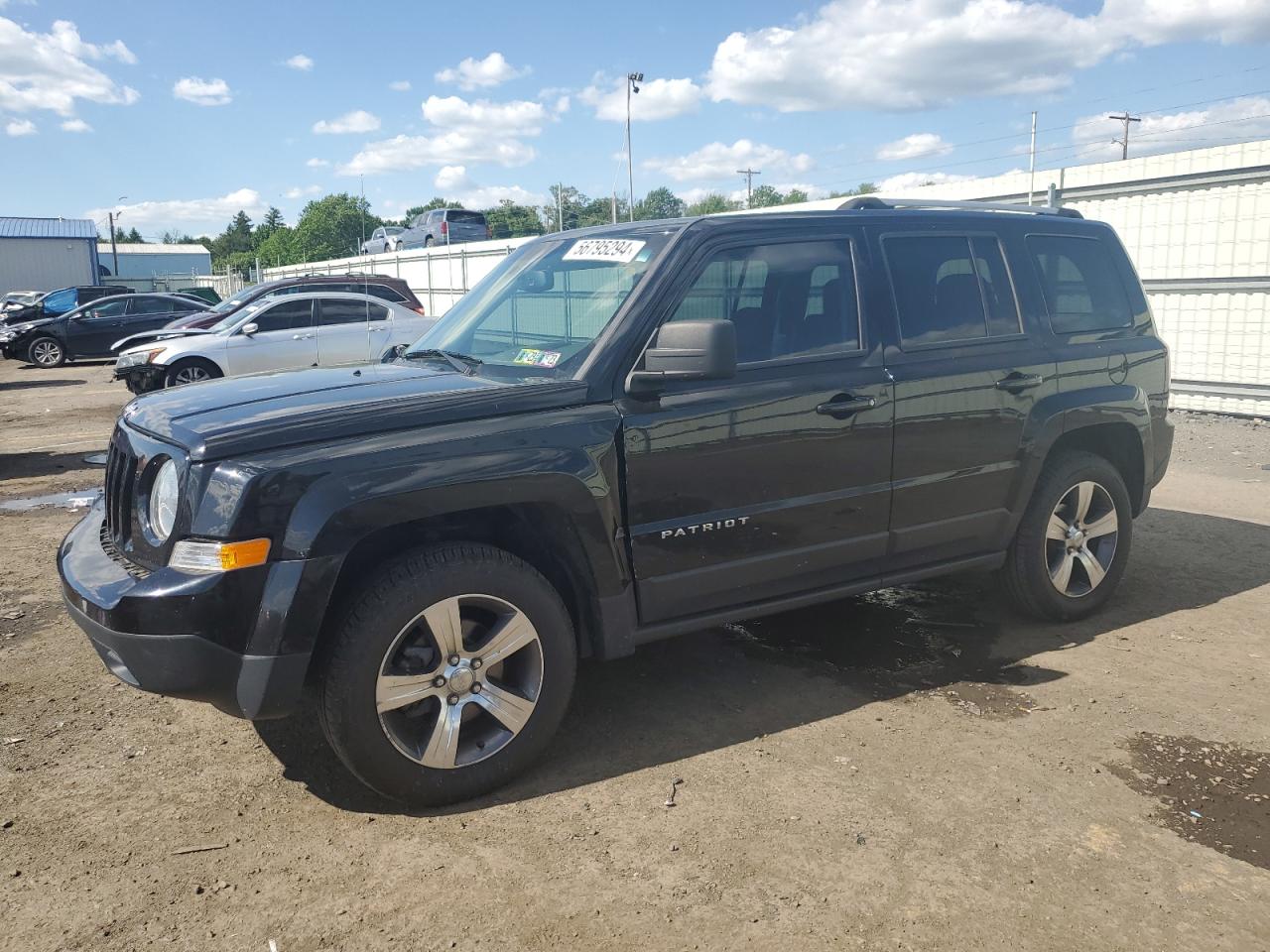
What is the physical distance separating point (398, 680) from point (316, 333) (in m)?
11.8

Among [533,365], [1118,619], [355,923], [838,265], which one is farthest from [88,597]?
[1118,619]

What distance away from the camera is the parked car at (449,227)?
33906mm

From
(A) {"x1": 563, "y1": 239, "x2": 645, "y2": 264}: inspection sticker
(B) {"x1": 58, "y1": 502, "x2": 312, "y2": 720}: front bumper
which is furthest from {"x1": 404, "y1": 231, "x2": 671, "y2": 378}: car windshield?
(B) {"x1": 58, "y1": 502, "x2": 312, "y2": 720}: front bumper

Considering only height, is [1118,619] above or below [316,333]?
below

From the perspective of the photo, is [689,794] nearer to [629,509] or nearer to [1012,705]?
[629,509]

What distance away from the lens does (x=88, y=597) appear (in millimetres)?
3207

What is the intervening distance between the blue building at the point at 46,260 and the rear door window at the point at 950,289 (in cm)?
5978

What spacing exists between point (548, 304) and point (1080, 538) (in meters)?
2.92

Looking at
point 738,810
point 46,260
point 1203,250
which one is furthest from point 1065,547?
point 46,260

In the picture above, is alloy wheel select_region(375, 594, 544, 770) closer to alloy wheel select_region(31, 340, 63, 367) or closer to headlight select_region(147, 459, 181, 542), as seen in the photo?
headlight select_region(147, 459, 181, 542)

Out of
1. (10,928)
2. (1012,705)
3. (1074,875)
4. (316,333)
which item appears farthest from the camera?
(316,333)

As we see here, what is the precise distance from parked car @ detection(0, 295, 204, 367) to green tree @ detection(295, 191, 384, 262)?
6144cm

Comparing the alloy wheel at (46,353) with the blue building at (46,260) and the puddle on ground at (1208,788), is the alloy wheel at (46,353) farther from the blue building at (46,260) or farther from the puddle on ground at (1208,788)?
the blue building at (46,260)

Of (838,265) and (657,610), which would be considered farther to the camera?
(838,265)
